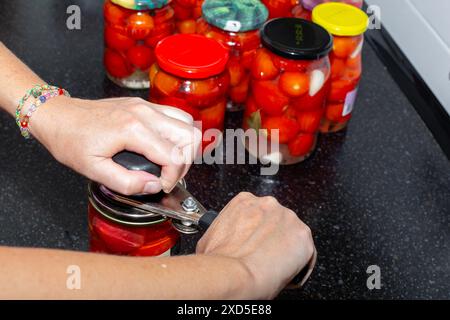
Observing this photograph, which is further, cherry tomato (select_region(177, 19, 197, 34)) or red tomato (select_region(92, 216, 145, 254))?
cherry tomato (select_region(177, 19, 197, 34))

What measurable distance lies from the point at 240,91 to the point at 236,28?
0.12 metres

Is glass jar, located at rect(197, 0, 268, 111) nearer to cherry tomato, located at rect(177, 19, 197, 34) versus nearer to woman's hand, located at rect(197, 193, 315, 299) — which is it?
cherry tomato, located at rect(177, 19, 197, 34)

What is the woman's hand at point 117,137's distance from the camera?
2.50 ft

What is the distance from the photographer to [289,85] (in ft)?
3.32

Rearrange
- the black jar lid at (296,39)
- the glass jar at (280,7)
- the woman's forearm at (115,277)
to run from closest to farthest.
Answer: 1. the woman's forearm at (115,277)
2. the black jar lid at (296,39)
3. the glass jar at (280,7)

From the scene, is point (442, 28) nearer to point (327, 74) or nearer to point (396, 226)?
point (327, 74)

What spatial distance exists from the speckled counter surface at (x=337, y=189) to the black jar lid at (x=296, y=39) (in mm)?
191

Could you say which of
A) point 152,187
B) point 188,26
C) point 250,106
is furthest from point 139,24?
point 152,187

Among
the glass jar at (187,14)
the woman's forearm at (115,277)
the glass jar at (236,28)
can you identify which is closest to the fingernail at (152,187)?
the woman's forearm at (115,277)

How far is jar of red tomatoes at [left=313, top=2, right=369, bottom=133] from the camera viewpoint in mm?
1072

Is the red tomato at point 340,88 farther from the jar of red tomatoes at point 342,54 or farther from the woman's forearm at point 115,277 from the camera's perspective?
the woman's forearm at point 115,277

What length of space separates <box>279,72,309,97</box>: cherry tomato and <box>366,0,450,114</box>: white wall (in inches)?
11.3

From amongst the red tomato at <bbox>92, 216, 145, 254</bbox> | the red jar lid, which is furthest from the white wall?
the red tomato at <bbox>92, 216, 145, 254</bbox>
